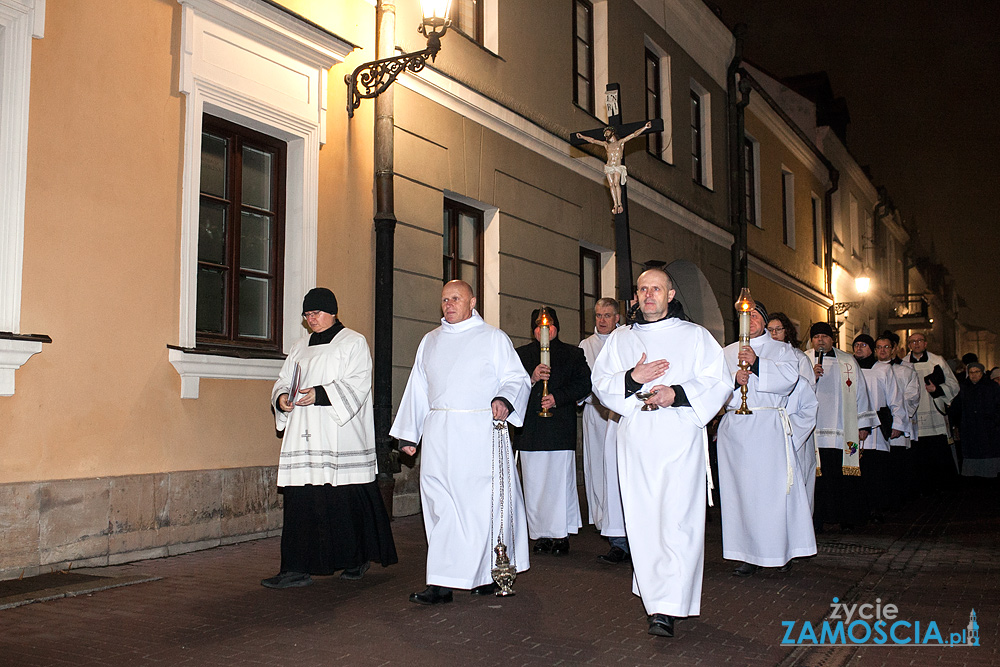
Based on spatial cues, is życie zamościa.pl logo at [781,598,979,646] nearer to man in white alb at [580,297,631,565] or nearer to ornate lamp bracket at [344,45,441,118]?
man in white alb at [580,297,631,565]

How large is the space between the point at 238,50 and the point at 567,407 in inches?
161

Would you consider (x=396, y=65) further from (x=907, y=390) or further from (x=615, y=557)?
(x=907, y=390)

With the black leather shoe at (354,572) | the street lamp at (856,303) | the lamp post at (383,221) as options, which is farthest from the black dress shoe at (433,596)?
the street lamp at (856,303)

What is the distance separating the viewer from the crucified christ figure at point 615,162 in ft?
26.7

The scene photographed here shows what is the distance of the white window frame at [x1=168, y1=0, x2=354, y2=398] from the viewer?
7.75 metres

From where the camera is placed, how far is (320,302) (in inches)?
266

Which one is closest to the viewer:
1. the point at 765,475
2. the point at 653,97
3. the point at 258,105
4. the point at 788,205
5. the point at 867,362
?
the point at 765,475

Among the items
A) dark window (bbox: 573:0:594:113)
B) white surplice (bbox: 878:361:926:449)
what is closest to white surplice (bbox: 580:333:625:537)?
white surplice (bbox: 878:361:926:449)

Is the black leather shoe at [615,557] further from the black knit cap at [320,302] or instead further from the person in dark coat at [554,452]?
the black knit cap at [320,302]

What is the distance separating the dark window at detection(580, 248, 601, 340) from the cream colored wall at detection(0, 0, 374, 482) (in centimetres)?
669

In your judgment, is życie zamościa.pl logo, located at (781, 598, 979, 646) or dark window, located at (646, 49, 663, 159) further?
dark window, located at (646, 49, 663, 159)

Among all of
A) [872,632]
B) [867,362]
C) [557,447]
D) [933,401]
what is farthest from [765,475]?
[933,401]

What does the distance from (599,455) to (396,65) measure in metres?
4.04

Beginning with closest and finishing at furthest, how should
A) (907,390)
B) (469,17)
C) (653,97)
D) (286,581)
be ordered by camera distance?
1. (286,581)
2. (469,17)
3. (907,390)
4. (653,97)
